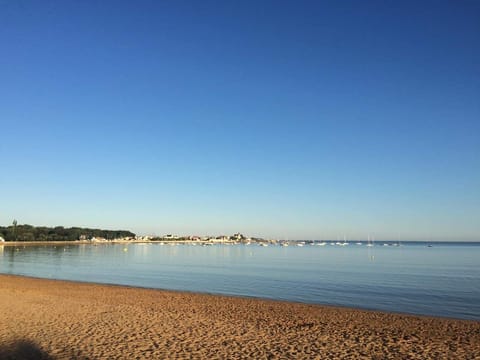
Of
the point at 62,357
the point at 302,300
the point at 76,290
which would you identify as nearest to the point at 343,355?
the point at 62,357

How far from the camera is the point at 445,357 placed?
13.9 metres

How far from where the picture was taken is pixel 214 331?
680 inches

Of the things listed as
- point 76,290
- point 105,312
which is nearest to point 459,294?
point 105,312

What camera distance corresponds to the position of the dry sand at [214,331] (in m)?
13.9

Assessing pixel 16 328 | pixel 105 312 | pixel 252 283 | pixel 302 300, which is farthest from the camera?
pixel 252 283

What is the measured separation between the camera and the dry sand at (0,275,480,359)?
13.9 m

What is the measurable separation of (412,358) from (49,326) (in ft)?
46.7

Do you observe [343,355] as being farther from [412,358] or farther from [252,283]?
[252,283]

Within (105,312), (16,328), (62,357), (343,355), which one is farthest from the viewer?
(105,312)

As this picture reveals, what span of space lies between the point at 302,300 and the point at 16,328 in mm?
19120

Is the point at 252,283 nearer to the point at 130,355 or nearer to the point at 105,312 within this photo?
the point at 105,312

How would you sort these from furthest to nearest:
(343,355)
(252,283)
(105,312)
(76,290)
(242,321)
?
(252,283), (76,290), (105,312), (242,321), (343,355)

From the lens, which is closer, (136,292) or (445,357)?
(445,357)

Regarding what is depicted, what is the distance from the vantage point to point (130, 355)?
13.3m
